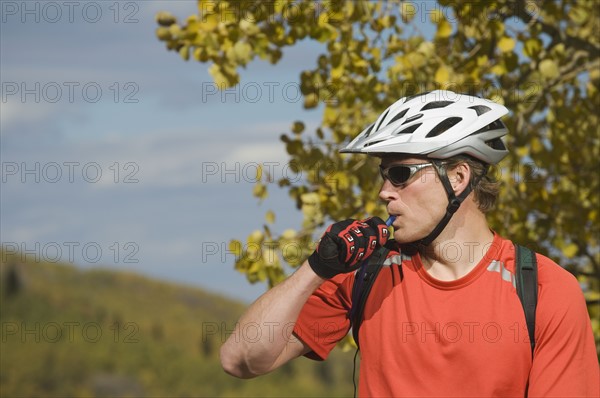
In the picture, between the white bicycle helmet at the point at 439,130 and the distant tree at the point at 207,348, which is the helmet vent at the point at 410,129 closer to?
the white bicycle helmet at the point at 439,130

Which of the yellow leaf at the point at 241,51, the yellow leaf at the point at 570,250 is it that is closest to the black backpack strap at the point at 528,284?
the yellow leaf at the point at 241,51

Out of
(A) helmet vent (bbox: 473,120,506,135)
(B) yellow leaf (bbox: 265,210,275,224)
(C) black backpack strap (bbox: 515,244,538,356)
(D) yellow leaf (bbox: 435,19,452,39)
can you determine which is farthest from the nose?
(B) yellow leaf (bbox: 265,210,275,224)

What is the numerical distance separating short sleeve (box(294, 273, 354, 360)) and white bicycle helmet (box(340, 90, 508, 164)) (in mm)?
649

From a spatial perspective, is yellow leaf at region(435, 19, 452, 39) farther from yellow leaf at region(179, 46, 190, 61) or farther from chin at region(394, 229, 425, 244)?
chin at region(394, 229, 425, 244)

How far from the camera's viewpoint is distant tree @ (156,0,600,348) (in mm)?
7645

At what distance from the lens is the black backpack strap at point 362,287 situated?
4.01 metres

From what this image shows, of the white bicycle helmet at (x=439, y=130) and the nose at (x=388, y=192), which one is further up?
the white bicycle helmet at (x=439, y=130)

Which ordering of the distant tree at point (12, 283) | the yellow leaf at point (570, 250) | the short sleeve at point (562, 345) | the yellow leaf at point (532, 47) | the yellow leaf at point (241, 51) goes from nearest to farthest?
the short sleeve at point (562, 345) < the yellow leaf at point (241, 51) < the yellow leaf at point (532, 47) < the yellow leaf at point (570, 250) < the distant tree at point (12, 283)

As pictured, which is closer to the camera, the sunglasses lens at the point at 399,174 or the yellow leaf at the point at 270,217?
the sunglasses lens at the point at 399,174

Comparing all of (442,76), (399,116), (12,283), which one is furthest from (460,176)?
(12,283)

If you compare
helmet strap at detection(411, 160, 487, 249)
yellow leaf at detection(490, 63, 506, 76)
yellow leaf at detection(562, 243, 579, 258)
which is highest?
yellow leaf at detection(490, 63, 506, 76)

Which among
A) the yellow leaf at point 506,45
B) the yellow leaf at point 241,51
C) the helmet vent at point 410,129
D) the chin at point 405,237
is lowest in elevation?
the chin at point 405,237

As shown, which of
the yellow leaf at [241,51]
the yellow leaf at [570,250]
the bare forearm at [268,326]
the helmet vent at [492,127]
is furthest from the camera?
the yellow leaf at [570,250]

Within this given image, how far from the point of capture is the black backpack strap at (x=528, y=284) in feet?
12.0
